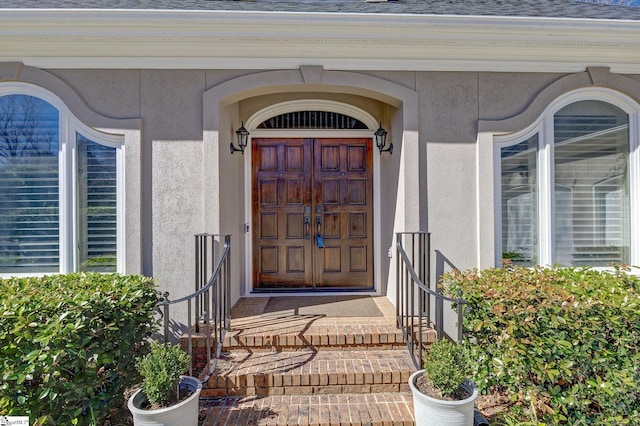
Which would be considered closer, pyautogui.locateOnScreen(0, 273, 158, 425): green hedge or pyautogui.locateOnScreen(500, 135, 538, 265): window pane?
pyautogui.locateOnScreen(0, 273, 158, 425): green hedge

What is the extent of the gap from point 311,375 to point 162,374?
1191 mm

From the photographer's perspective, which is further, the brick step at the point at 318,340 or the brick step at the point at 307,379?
the brick step at the point at 318,340

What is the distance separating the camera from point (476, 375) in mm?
2566

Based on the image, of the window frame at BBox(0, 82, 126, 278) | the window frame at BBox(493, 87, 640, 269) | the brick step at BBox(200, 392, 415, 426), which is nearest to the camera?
the brick step at BBox(200, 392, 415, 426)

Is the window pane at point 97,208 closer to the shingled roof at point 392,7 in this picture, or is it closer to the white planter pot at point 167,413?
the shingled roof at point 392,7

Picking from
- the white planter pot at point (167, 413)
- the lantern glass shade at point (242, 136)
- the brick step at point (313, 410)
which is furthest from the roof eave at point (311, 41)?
the brick step at point (313, 410)

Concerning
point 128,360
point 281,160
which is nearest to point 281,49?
point 281,160

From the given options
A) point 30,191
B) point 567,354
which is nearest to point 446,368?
point 567,354

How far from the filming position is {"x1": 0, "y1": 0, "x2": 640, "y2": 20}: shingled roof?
12.3 ft

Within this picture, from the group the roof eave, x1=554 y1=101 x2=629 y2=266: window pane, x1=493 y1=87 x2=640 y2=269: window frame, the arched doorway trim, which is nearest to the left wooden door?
the arched doorway trim

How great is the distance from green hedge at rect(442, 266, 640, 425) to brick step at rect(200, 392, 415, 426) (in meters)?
0.69

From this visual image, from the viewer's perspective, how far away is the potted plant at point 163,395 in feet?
7.27

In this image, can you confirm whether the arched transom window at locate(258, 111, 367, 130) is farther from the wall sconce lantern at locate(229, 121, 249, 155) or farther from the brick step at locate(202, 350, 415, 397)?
the brick step at locate(202, 350, 415, 397)

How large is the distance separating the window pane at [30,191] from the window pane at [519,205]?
4.95 meters
